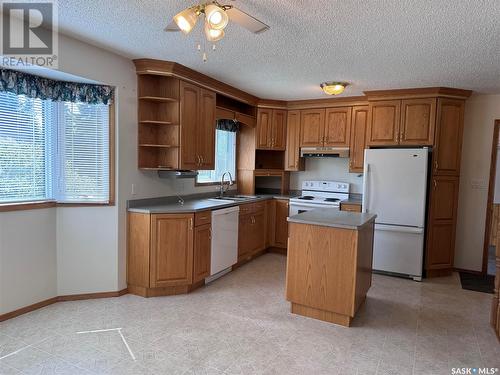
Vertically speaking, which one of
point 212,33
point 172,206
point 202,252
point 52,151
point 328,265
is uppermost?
point 212,33

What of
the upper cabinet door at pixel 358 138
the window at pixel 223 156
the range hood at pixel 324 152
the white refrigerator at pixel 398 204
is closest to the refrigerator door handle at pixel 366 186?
the white refrigerator at pixel 398 204

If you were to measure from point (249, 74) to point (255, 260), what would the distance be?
263 centimetres

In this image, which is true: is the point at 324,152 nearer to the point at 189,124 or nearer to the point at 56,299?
the point at 189,124

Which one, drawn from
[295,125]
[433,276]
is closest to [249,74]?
[295,125]

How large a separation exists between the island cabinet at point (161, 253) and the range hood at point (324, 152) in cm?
241

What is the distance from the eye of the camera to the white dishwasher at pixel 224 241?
3900 mm

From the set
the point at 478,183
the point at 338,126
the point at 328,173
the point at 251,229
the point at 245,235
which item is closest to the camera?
the point at 478,183

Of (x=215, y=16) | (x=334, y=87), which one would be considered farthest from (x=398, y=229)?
(x=215, y=16)

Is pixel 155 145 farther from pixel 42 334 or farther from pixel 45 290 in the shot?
pixel 42 334

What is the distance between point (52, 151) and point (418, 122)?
13.9 feet

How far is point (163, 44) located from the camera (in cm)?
294

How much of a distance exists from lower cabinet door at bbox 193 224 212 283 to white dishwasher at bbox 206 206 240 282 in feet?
0.25

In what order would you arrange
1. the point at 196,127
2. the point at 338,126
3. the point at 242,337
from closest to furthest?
the point at 242,337
the point at 196,127
the point at 338,126

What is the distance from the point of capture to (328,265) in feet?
9.65
